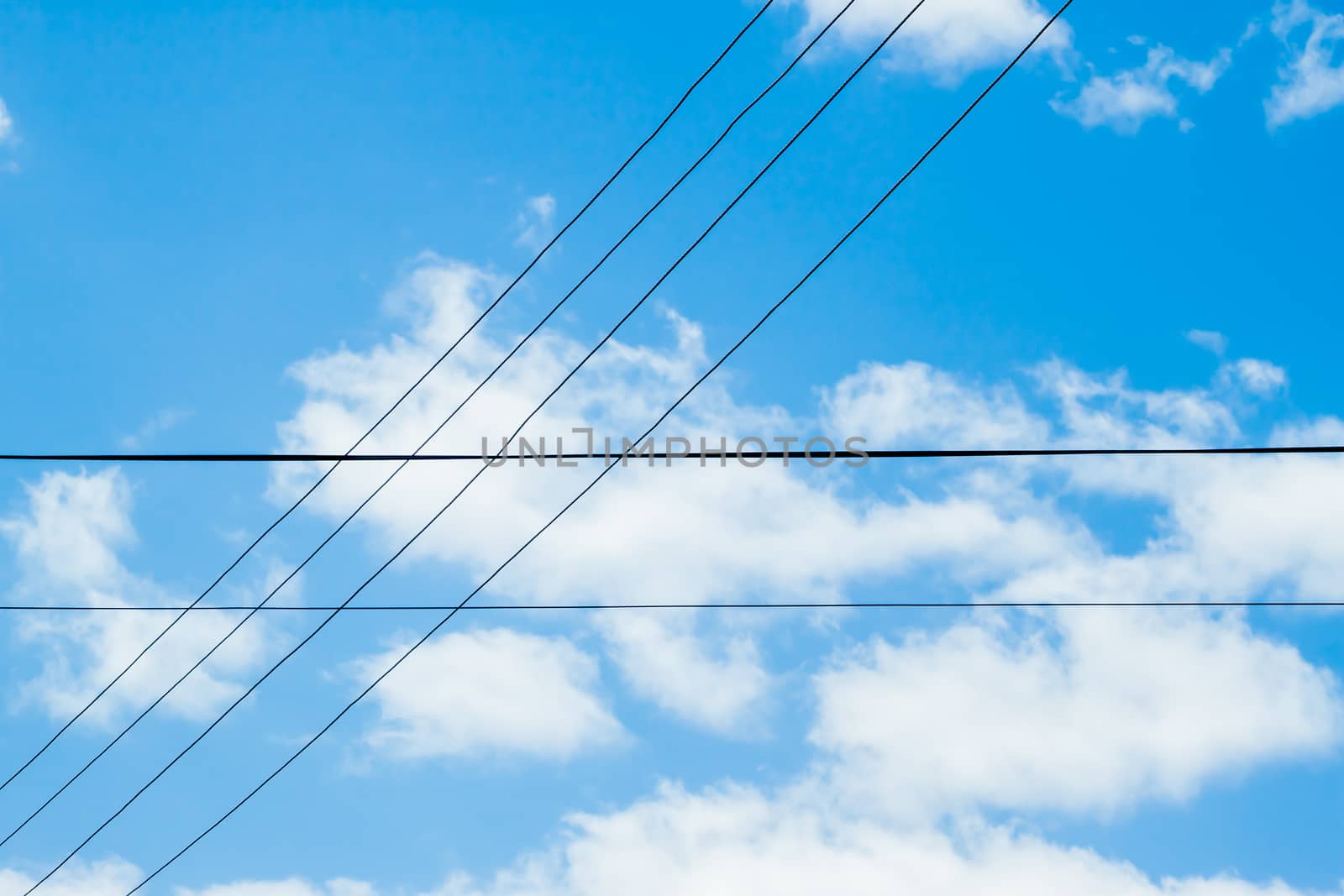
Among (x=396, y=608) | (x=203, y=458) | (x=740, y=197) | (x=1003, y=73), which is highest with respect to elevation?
(x=1003, y=73)

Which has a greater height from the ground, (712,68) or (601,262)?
(712,68)

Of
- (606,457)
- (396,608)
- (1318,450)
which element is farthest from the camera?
(396,608)

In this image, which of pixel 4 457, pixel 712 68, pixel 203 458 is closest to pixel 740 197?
pixel 712 68

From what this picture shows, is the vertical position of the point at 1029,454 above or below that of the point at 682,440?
below

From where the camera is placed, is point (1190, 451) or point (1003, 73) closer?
point (1190, 451)

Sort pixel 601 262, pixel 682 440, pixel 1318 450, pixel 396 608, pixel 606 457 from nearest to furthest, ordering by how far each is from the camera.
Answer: pixel 1318 450
pixel 606 457
pixel 601 262
pixel 682 440
pixel 396 608

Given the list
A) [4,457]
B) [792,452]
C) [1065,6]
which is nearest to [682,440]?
[792,452]

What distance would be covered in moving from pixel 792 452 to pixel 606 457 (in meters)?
1.31

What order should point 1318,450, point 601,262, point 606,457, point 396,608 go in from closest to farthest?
point 1318,450 < point 606,457 < point 601,262 < point 396,608

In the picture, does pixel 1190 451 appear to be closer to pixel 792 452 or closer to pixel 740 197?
pixel 792 452

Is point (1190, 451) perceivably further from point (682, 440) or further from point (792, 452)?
point (682, 440)

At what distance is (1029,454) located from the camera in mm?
8375

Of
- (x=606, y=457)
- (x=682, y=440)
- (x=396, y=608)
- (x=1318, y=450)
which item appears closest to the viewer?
(x=1318, y=450)

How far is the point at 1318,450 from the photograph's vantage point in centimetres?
814
